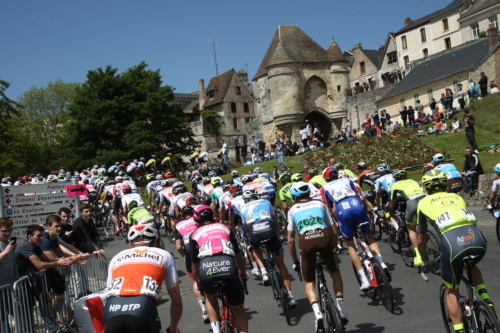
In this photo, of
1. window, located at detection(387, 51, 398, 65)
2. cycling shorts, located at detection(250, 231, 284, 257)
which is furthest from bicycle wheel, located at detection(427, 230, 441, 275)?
window, located at detection(387, 51, 398, 65)

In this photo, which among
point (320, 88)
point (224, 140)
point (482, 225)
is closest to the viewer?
point (482, 225)

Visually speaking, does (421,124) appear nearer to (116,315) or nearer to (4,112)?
(116,315)

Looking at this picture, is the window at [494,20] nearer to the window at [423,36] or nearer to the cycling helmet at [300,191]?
the window at [423,36]

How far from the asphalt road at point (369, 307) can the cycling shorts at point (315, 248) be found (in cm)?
122

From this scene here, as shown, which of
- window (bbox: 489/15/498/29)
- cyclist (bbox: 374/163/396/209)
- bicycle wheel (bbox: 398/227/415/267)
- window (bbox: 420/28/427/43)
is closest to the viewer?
bicycle wheel (bbox: 398/227/415/267)

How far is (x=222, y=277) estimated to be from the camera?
21.3 ft

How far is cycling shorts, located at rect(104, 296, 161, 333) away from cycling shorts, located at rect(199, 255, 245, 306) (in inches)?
54.0

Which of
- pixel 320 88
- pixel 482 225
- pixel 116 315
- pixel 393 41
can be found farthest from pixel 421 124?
pixel 393 41

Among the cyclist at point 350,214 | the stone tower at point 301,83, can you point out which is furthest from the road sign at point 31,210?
the stone tower at point 301,83

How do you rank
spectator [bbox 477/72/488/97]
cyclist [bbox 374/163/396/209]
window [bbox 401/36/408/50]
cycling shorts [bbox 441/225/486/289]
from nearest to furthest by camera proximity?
1. cycling shorts [bbox 441/225/486/289]
2. cyclist [bbox 374/163/396/209]
3. spectator [bbox 477/72/488/97]
4. window [bbox 401/36/408/50]

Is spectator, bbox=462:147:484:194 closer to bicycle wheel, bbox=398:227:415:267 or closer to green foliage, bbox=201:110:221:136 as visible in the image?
bicycle wheel, bbox=398:227:415:267

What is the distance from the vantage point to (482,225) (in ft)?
48.7

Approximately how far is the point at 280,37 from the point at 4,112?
2970cm

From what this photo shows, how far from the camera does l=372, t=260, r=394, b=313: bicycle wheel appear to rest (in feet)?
26.6
